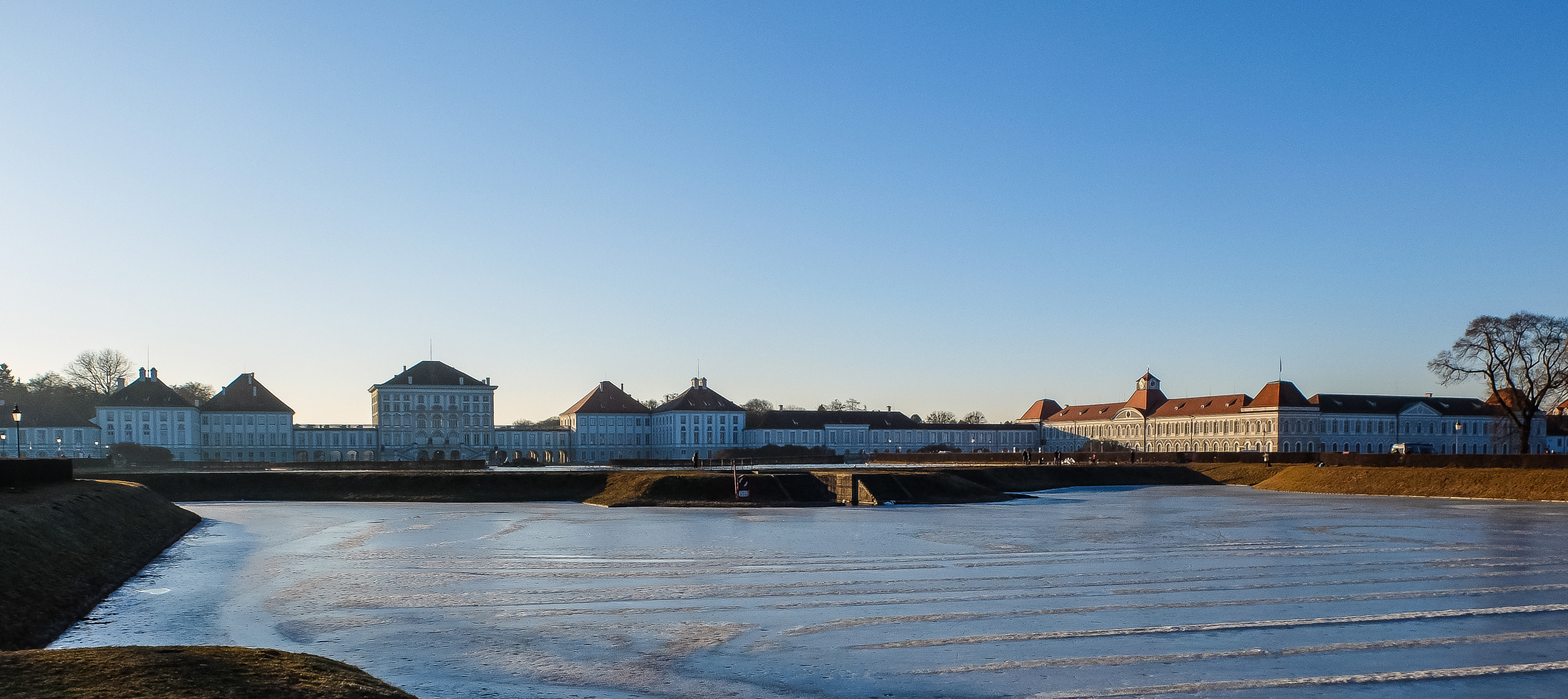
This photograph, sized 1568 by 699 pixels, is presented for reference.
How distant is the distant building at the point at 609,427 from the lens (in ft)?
429

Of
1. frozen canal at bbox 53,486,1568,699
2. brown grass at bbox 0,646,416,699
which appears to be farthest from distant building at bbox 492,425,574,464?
brown grass at bbox 0,646,416,699

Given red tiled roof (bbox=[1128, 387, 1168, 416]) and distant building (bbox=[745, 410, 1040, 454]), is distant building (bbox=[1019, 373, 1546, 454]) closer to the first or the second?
red tiled roof (bbox=[1128, 387, 1168, 416])

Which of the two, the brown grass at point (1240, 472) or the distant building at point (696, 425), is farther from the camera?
the distant building at point (696, 425)

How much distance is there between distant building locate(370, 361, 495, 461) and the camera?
120 m

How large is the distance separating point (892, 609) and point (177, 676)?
37.2ft

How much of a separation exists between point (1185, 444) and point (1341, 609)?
4985 inches

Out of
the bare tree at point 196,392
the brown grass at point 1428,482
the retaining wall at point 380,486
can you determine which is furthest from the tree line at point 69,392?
the brown grass at point 1428,482

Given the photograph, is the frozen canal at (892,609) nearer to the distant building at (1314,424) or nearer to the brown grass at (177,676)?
the brown grass at (177,676)

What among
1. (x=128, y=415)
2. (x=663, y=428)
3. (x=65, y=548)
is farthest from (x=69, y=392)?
(x=65, y=548)

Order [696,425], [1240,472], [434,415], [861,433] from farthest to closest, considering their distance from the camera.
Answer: [861,433] < [696,425] < [434,415] < [1240,472]

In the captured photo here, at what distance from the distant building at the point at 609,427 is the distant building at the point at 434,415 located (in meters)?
10.8

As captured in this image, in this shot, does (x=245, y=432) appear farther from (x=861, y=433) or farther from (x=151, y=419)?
(x=861, y=433)

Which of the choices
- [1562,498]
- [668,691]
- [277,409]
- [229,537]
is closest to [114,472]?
[229,537]

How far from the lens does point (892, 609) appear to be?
62.7ft
